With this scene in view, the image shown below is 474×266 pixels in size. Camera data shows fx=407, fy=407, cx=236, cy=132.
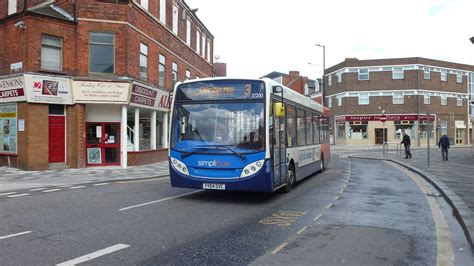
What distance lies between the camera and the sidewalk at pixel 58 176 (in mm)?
13211

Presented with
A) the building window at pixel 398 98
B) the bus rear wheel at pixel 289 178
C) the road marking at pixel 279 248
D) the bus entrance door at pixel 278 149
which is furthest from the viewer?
the building window at pixel 398 98

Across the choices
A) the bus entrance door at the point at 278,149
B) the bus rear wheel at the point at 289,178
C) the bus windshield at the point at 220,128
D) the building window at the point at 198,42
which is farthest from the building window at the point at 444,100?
the bus windshield at the point at 220,128

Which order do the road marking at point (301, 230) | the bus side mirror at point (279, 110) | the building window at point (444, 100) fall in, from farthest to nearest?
the building window at point (444, 100) < the bus side mirror at point (279, 110) < the road marking at point (301, 230)

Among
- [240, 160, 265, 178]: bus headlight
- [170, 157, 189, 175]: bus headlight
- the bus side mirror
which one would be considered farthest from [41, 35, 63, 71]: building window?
[240, 160, 265, 178]: bus headlight

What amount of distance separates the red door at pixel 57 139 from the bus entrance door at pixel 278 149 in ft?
39.0

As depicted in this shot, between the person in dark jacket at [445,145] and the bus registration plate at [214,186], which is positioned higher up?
the person in dark jacket at [445,145]

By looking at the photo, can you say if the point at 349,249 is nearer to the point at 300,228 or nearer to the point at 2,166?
the point at 300,228

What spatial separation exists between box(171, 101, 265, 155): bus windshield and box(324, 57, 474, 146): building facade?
45.2 meters

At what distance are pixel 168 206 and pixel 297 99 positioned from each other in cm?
543

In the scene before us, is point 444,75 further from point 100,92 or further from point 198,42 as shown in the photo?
point 100,92

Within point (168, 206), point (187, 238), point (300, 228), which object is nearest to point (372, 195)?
point (300, 228)

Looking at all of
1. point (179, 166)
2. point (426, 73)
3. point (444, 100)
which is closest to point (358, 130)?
point (426, 73)

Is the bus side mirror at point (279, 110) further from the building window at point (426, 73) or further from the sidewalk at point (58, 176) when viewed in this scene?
the building window at point (426, 73)

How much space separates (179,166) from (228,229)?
10.3 ft
